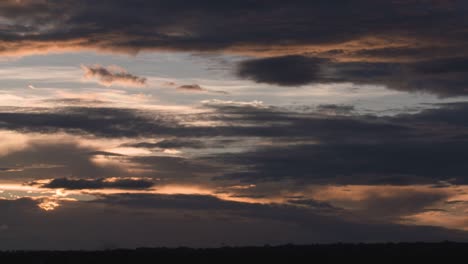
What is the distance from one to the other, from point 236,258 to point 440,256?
15.5 m

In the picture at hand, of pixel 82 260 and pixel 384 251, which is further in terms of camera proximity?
pixel 384 251

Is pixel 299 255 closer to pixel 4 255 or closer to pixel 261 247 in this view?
pixel 261 247

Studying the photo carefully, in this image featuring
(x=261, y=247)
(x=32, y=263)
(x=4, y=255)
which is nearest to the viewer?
(x=32, y=263)

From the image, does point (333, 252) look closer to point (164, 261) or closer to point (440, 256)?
point (440, 256)

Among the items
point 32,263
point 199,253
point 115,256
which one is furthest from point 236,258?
point 32,263

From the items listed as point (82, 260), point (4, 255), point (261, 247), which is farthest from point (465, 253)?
point (4, 255)

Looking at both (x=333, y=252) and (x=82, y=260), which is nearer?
(x=82, y=260)

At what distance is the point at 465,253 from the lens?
261 feet

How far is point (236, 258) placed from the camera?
7675 centimetres

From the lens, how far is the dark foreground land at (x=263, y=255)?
75.4 metres

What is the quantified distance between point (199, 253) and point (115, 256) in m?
6.82

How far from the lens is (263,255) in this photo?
257 feet

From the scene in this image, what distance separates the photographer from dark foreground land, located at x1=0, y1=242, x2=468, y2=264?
75.4 meters

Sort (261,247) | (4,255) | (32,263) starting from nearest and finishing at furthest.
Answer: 1. (32,263)
2. (4,255)
3. (261,247)
